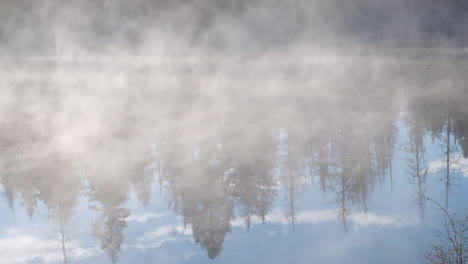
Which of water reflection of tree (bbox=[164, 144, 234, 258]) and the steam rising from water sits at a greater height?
the steam rising from water

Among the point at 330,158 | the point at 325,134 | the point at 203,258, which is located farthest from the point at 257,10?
the point at 203,258

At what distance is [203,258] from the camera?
2246 millimetres

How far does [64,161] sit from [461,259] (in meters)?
2.75

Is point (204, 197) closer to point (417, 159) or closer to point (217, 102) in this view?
point (417, 159)

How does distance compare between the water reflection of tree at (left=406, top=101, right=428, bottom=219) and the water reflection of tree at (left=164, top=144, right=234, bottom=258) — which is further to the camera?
the water reflection of tree at (left=406, top=101, right=428, bottom=219)

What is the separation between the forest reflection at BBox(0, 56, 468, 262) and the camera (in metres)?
2.62

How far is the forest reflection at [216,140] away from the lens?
262cm

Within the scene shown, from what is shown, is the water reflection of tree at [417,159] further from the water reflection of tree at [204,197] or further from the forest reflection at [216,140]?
the water reflection of tree at [204,197]

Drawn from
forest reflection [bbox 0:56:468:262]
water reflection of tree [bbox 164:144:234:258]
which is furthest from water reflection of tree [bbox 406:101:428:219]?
water reflection of tree [bbox 164:144:234:258]

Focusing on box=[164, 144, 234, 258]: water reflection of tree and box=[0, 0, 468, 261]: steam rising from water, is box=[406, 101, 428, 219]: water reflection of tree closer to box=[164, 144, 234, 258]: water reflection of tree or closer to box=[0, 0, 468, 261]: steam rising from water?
box=[0, 0, 468, 261]: steam rising from water

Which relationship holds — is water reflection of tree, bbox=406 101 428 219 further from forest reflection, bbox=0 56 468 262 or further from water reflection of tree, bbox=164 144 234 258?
water reflection of tree, bbox=164 144 234 258

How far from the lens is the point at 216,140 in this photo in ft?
11.2

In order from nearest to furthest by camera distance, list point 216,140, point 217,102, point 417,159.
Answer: point 417,159
point 216,140
point 217,102

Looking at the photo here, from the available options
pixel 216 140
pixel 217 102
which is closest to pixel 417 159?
pixel 216 140
